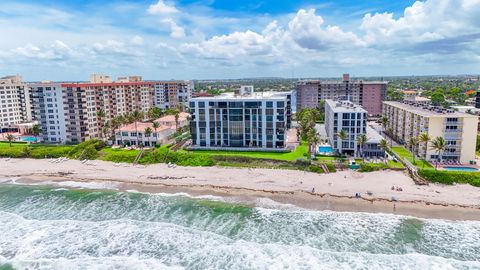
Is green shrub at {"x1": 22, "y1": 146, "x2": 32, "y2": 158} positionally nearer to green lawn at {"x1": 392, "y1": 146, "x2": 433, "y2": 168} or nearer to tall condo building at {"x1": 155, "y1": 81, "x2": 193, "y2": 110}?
tall condo building at {"x1": 155, "y1": 81, "x2": 193, "y2": 110}

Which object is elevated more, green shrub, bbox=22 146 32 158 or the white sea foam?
green shrub, bbox=22 146 32 158

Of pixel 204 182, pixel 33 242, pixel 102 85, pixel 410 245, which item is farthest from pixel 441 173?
pixel 102 85

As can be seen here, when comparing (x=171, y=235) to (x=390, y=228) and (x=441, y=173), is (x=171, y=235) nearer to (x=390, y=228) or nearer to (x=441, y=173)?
(x=390, y=228)

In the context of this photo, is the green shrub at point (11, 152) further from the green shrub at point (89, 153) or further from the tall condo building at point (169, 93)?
the tall condo building at point (169, 93)

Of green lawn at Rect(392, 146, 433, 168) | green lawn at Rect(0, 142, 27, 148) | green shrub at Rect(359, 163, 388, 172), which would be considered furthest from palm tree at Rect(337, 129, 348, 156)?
green lawn at Rect(0, 142, 27, 148)

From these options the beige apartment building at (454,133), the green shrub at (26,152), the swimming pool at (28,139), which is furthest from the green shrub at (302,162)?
the swimming pool at (28,139)

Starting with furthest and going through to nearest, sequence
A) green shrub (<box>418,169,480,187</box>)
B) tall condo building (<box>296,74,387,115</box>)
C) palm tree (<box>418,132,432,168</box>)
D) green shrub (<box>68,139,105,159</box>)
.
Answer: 1. tall condo building (<box>296,74,387,115</box>)
2. green shrub (<box>68,139,105,159</box>)
3. palm tree (<box>418,132,432,168</box>)
4. green shrub (<box>418,169,480,187</box>)
